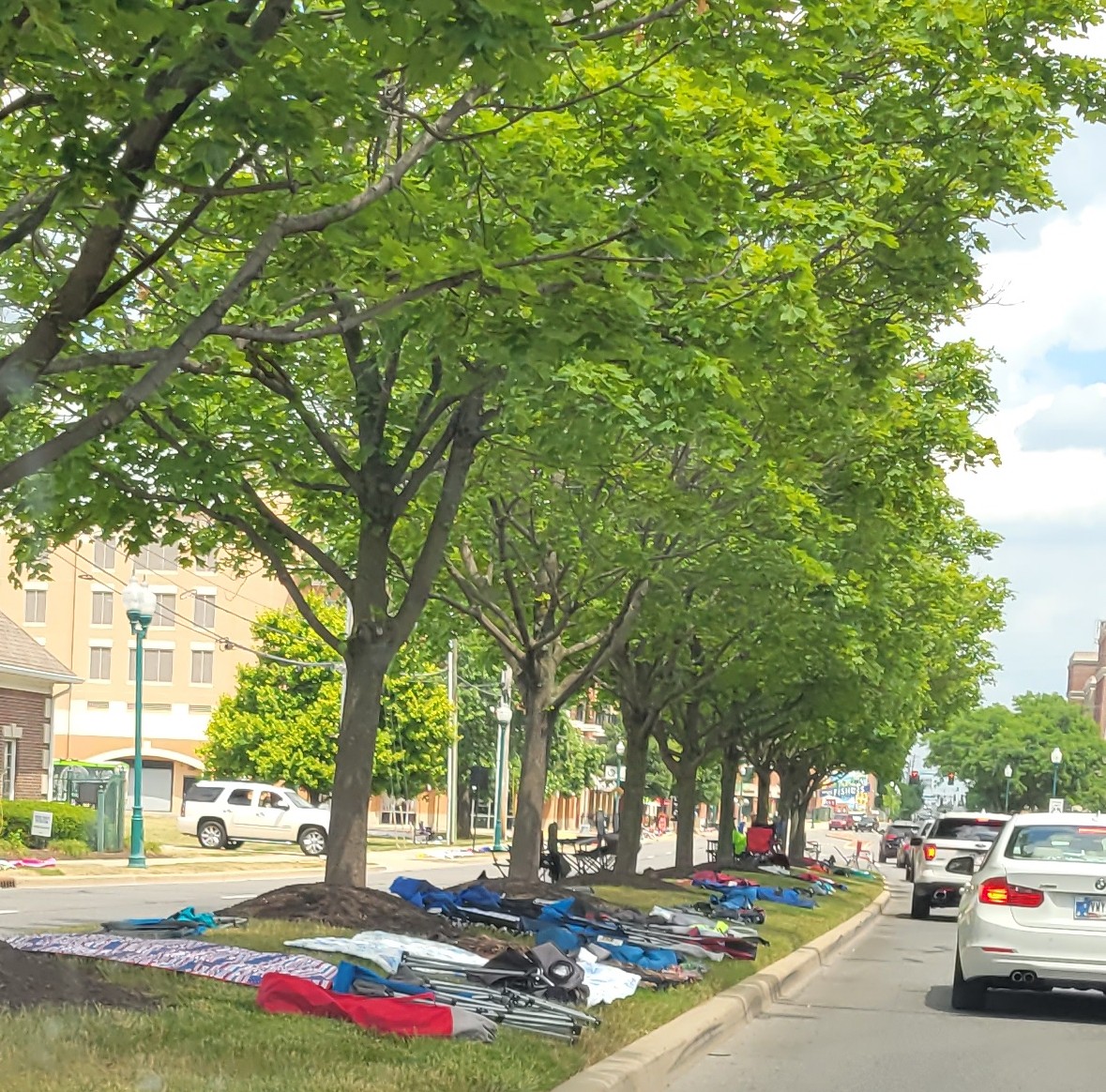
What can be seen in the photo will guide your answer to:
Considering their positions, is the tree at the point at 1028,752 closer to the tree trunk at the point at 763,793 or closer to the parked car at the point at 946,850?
the tree trunk at the point at 763,793

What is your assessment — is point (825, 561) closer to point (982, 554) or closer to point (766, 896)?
point (766, 896)

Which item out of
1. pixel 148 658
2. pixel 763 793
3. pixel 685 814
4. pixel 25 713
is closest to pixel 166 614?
pixel 148 658

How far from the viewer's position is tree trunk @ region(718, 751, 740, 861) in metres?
37.8

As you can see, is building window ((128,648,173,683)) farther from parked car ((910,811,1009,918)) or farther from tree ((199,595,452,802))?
parked car ((910,811,1009,918))

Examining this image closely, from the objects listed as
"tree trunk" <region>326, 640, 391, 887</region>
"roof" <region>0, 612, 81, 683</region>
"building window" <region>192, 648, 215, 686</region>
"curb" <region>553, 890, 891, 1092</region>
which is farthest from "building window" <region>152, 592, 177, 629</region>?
"tree trunk" <region>326, 640, 391, 887</region>

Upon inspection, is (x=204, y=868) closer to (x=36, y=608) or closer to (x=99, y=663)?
(x=99, y=663)

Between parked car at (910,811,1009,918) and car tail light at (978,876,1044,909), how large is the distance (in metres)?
16.6

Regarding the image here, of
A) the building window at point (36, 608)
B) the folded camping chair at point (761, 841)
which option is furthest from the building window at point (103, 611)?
the folded camping chair at point (761, 841)

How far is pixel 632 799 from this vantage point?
86.5 feet

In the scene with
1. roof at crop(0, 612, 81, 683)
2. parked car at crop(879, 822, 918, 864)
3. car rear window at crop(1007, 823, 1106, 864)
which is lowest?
parked car at crop(879, 822, 918, 864)

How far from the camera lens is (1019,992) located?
16219mm

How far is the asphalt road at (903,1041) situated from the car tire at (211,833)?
29.7 metres

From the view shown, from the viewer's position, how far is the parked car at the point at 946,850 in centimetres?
3000

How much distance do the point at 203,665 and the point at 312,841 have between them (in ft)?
121
